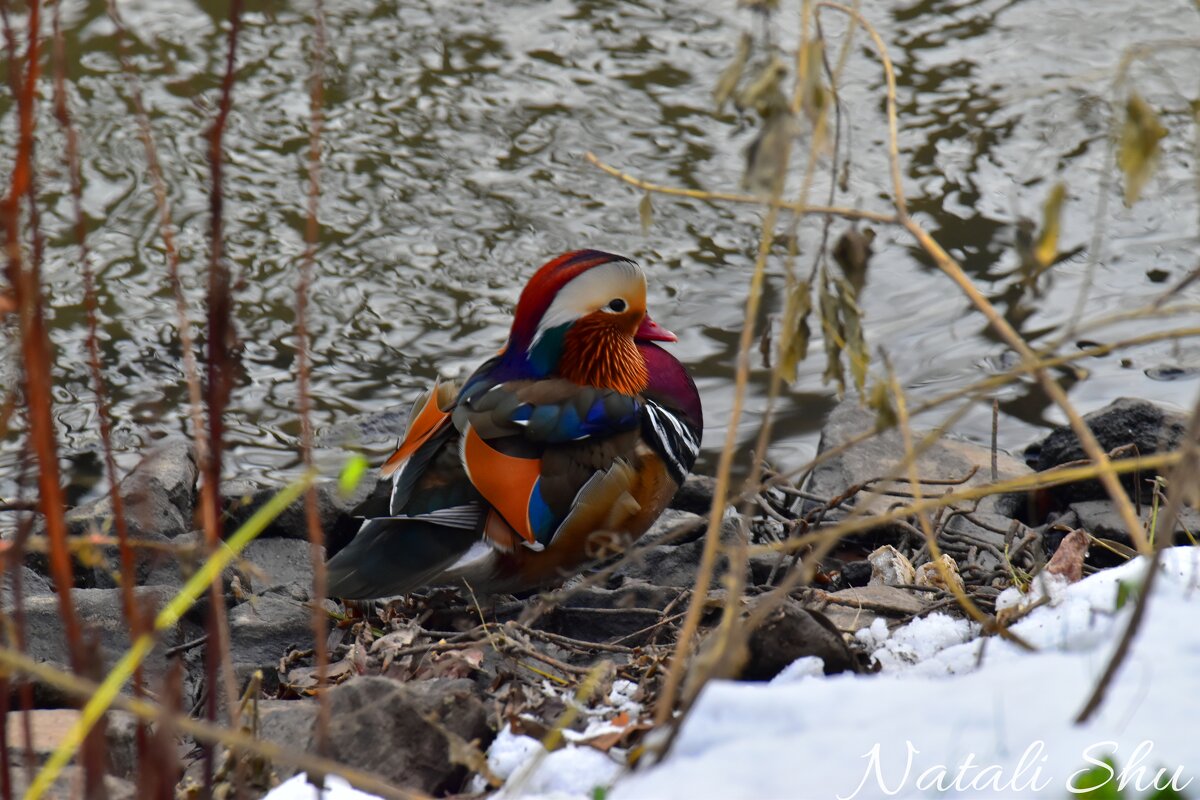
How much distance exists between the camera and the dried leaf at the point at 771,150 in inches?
74.6

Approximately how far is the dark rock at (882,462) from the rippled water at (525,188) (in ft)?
1.16

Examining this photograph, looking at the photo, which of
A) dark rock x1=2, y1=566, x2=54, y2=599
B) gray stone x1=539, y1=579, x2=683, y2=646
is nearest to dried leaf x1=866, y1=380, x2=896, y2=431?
gray stone x1=539, y1=579, x2=683, y2=646

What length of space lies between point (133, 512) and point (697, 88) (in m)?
4.12

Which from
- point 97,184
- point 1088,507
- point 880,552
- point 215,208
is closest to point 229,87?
point 215,208

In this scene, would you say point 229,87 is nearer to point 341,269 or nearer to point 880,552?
point 880,552

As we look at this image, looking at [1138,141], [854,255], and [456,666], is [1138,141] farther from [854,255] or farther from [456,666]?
[456,666]

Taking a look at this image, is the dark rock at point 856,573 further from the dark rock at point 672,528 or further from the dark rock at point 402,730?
the dark rock at point 402,730

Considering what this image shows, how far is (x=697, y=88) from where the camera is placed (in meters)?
7.26

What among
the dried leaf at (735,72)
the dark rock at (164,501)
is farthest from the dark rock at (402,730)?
the dark rock at (164,501)

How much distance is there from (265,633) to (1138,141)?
260 centimetres

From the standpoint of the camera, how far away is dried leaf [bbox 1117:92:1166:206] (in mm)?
1827

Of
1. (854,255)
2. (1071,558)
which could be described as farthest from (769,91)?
(1071,558)

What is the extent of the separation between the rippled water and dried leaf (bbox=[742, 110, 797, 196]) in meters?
3.41

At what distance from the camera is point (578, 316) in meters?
3.98
